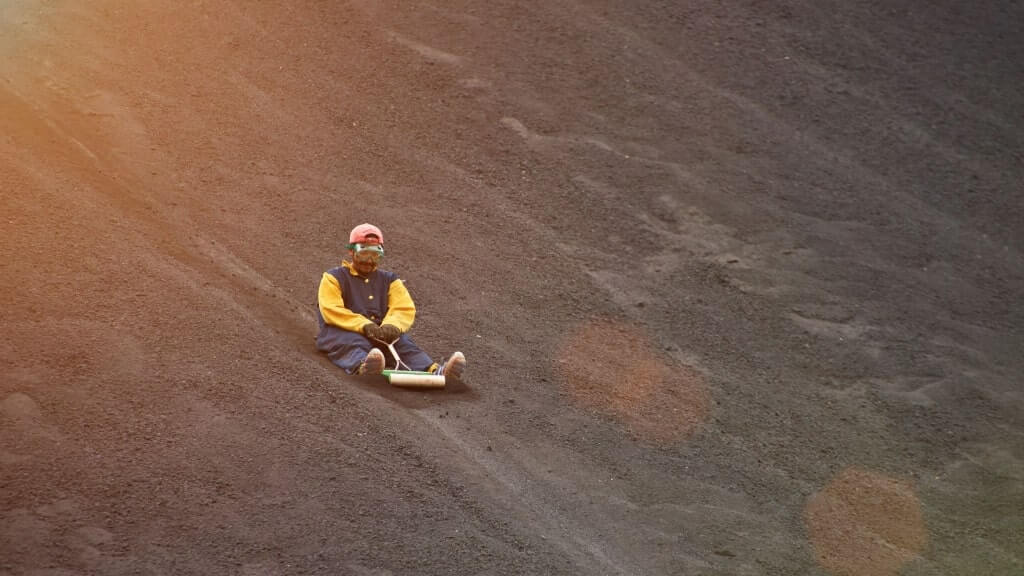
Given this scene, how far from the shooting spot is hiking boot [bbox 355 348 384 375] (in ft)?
38.4

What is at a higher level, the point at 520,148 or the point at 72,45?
the point at 72,45

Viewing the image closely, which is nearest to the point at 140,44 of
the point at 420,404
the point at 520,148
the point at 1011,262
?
the point at 520,148

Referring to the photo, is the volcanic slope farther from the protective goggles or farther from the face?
the protective goggles

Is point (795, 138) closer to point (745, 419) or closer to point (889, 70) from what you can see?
point (889, 70)

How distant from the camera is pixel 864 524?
11.9 m

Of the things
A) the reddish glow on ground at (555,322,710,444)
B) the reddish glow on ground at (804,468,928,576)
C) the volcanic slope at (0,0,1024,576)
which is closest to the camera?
the volcanic slope at (0,0,1024,576)

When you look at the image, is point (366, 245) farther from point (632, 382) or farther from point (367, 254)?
point (632, 382)

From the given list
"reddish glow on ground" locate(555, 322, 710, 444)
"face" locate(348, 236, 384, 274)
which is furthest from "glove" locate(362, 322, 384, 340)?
"reddish glow on ground" locate(555, 322, 710, 444)

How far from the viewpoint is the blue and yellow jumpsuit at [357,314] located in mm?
12227

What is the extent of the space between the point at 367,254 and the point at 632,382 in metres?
3.52

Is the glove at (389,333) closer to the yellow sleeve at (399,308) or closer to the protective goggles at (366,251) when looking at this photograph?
the yellow sleeve at (399,308)

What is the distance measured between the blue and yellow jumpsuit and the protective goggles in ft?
0.82

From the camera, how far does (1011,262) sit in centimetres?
1872

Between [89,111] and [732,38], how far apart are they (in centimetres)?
1139
